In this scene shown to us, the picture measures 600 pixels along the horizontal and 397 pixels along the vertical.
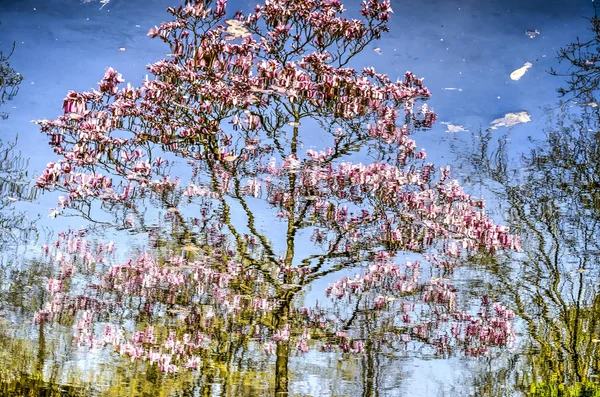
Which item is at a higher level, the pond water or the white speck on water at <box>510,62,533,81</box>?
the white speck on water at <box>510,62,533,81</box>

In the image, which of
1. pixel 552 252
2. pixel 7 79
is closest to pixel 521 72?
pixel 552 252

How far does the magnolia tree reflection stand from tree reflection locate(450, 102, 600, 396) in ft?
0.83

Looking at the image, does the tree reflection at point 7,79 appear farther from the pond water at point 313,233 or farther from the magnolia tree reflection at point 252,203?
the magnolia tree reflection at point 252,203

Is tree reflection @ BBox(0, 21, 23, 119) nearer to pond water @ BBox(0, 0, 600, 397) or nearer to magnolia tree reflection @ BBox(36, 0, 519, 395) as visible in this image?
pond water @ BBox(0, 0, 600, 397)

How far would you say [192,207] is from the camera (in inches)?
127

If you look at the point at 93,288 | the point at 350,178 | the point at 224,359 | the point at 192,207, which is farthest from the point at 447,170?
the point at 93,288

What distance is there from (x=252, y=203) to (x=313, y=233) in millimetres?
406

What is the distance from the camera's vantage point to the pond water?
314 cm

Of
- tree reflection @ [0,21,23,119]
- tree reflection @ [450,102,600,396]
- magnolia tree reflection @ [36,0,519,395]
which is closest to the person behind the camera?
magnolia tree reflection @ [36,0,519,395]

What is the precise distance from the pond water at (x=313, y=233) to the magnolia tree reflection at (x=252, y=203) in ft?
0.04

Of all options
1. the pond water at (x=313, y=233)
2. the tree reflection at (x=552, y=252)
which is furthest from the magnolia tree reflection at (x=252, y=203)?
the tree reflection at (x=552, y=252)

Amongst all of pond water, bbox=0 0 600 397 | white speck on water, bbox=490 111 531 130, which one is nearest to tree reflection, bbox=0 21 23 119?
pond water, bbox=0 0 600 397

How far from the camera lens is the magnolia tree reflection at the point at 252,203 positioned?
3064 mm

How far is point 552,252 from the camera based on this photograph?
11.0ft
